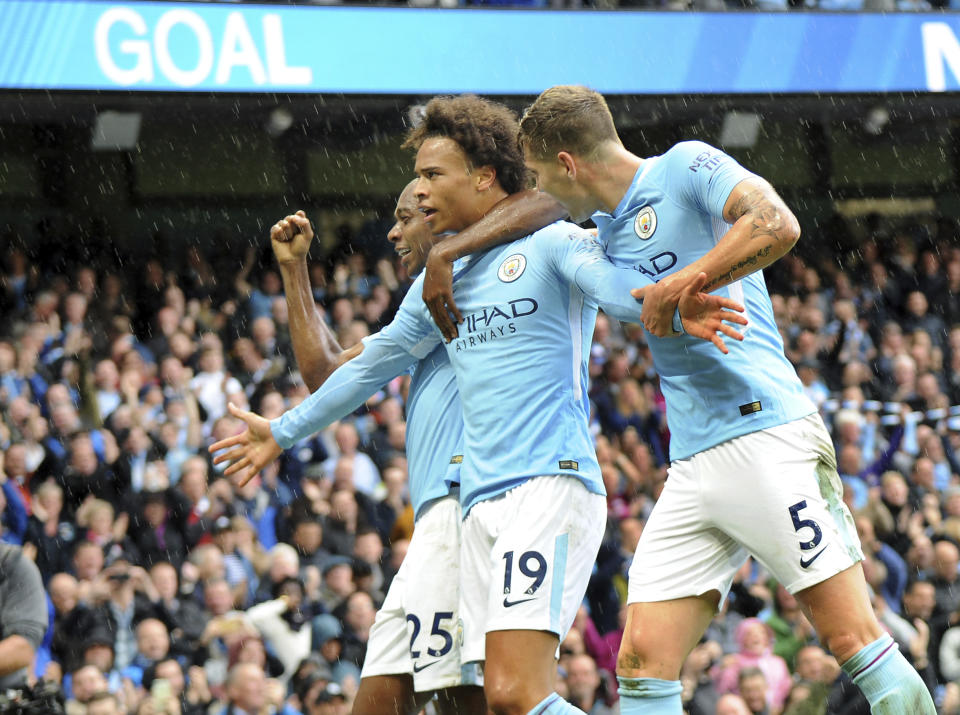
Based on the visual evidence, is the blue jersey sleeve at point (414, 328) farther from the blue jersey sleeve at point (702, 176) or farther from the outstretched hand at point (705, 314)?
the outstretched hand at point (705, 314)

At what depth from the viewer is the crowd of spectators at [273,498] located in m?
8.06

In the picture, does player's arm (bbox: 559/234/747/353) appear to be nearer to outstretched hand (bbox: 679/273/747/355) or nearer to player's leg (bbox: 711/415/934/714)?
outstretched hand (bbox: 679/273/747/355)

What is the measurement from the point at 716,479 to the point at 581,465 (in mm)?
433

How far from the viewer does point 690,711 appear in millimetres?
8703

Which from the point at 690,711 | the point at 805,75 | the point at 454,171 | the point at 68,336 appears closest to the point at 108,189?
the point at 68,336

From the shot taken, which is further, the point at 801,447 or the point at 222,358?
the point at 222,358

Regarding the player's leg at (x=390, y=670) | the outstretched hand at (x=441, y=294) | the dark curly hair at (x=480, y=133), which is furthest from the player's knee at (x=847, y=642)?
the dark curly hair at (x=480, y=133)

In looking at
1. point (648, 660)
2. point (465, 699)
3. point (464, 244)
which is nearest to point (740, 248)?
point (464, 244)

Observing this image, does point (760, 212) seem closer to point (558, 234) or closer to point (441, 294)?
point (558, 234)

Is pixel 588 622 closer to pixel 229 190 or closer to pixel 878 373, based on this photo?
pixel 878 373

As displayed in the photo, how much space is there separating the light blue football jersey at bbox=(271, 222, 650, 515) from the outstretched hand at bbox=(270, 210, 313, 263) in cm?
84

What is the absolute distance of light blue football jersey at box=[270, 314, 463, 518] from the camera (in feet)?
14.8

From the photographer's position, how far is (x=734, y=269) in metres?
3.61

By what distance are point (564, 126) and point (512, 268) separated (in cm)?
49
